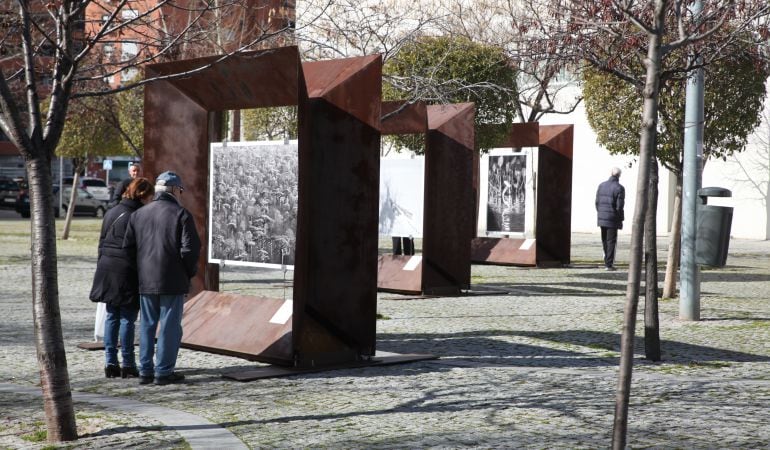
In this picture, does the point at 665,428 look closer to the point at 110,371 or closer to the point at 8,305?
the point at 110,371

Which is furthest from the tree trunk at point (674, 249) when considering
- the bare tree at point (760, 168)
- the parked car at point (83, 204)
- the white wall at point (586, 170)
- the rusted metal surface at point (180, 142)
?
the parked car at point (83, 204)

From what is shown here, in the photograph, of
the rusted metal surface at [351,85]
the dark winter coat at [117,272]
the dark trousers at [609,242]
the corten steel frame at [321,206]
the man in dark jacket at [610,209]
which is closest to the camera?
the dark winter coat at [117,272]

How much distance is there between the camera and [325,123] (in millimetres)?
8938

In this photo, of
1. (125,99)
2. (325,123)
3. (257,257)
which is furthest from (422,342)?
(125,99)

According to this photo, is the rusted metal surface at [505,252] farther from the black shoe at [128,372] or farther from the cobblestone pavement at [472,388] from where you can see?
the black shoe at [128,372]

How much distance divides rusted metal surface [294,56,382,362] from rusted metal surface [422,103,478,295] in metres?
6.31

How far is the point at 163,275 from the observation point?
8.04 metres

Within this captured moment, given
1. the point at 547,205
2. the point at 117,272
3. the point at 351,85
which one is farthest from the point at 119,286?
the point at 547,205

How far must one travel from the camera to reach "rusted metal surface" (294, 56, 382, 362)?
8.86 meters

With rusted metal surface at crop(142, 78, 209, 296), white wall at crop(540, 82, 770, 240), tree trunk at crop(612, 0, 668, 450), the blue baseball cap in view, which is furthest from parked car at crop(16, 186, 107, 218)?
tree trunk at crop(612, 0, 668, 450)

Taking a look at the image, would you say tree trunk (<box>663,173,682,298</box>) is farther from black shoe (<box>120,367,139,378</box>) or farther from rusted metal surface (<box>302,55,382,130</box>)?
black shoe (<box>120,367,139,378</box>)

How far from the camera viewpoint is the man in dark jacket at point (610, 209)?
2041 cm

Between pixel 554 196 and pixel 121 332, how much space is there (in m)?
14.6

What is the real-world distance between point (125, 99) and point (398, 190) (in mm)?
14079
